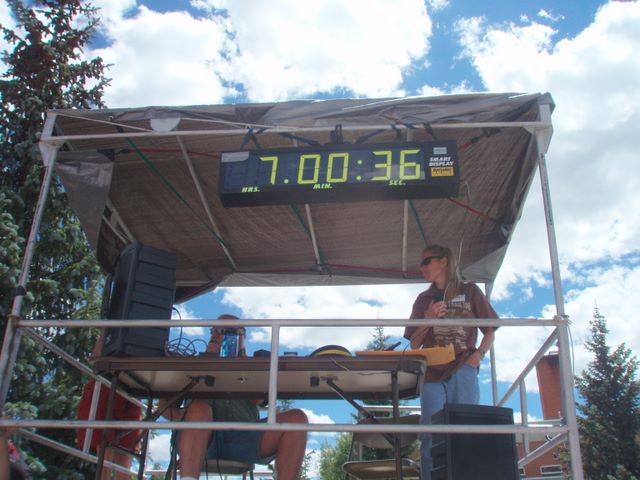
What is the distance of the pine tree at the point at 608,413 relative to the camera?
74.7 ft

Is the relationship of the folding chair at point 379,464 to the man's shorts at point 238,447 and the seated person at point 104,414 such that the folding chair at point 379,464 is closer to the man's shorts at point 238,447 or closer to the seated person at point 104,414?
the man's shorts at point 238,447

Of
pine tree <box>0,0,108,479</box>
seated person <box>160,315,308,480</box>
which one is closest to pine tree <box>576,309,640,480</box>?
pine tree <box>0,0,108,479</box>

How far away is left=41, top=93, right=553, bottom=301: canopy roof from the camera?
477cm

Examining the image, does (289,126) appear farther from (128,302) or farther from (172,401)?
(172,401)

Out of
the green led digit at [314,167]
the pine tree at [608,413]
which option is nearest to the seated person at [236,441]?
the green led digit at [314,167]

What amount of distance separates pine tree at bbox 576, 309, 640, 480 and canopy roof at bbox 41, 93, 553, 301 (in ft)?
63.6

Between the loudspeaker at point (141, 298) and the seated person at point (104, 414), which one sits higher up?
the loudspeaker at point (141, 298)

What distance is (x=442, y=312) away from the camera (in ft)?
16.2

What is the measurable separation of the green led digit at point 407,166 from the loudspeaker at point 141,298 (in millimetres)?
1854

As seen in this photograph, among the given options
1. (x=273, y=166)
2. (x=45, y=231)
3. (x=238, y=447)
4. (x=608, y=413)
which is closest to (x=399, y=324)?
(x=273, y=166)

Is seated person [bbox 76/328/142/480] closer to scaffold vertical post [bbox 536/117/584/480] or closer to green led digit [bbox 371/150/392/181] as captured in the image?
green led digit [bbox 371/150/392/181]

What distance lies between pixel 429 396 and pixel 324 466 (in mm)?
17151

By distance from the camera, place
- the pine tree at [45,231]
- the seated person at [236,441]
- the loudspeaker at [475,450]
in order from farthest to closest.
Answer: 1. the pine tree at [45,231]
2. the seated person at [236,441]
3. the loudspeaker at [475,450]

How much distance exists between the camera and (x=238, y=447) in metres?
4.84
